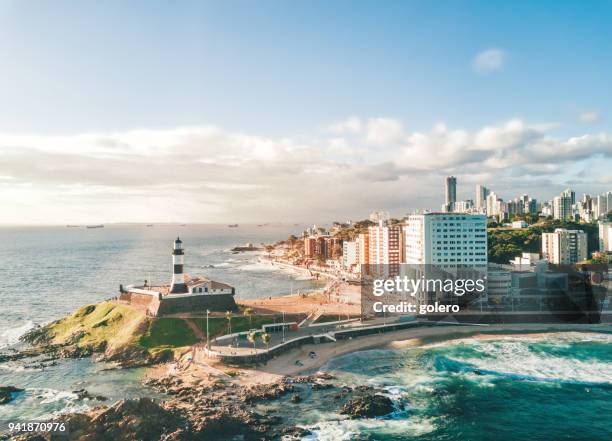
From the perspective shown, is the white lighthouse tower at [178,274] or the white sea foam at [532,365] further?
the white lighthouse tower at [178,274]

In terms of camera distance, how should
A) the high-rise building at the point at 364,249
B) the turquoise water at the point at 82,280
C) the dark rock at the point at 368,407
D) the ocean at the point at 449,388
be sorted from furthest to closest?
the high-rise building at the point at 364,249 < the turquoise water at the point at 82,280 < the dark rock at the point at 368,407 < the ocean at the point at 449,388

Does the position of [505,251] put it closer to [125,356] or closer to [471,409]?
[471,409]

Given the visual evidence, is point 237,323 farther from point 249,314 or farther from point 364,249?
point 364,249

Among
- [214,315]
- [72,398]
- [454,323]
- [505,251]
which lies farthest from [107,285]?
[505,251]

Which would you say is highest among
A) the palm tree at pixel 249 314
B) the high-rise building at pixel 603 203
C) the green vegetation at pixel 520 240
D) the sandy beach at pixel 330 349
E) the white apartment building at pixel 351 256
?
the high-rise building at pixel 603 203

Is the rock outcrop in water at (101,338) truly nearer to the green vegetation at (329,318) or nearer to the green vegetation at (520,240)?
the green vegetation at (329,318)
